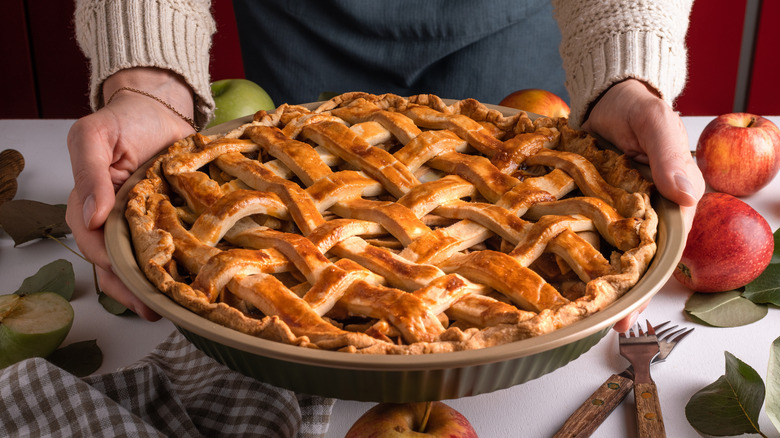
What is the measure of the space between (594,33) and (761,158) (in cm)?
37

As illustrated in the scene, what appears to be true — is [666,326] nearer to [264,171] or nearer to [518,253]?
[518,253]

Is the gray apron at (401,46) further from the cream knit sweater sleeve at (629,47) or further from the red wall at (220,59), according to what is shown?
the red wall at (220,59)

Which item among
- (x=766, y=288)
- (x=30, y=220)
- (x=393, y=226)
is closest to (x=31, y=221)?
(x=30, y=220)

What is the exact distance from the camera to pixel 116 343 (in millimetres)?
928

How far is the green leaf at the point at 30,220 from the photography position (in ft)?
3.57

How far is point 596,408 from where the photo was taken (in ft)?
2.60

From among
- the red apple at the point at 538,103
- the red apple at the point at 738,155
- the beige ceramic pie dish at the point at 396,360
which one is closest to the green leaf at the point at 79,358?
the beige ceramic pie dish at the point at 396,360

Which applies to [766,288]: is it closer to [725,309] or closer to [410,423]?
[725,309]

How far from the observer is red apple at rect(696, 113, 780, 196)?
1172 mm

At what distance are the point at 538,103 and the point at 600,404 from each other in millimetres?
705

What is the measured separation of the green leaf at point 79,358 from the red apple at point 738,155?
3.36ft

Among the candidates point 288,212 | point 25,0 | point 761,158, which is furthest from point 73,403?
point 25,0

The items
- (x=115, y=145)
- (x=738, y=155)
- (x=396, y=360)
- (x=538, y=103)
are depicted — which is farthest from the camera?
(x=538, y=103)

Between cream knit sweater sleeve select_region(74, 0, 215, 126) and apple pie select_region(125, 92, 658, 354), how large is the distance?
0.67ft
